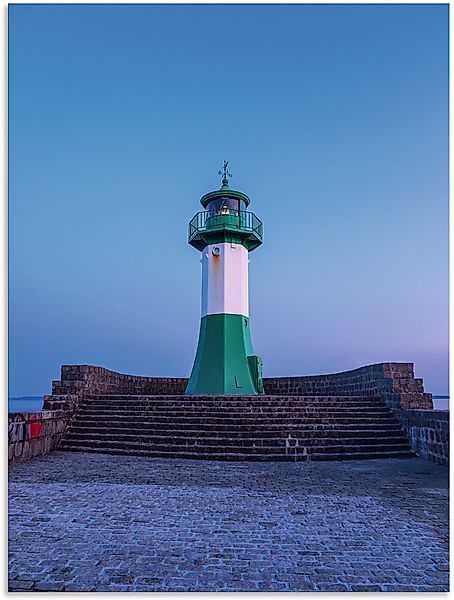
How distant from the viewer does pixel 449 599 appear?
8.53 ft

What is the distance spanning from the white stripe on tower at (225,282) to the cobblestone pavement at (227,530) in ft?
32.3

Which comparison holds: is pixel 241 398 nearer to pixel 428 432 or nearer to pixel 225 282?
pixel 428 432

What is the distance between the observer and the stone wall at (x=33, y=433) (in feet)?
26.4

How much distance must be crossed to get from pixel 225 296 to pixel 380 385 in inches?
276

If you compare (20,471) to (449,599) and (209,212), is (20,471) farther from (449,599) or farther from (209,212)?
(209,212)

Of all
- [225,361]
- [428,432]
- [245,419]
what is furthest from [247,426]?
[225,361]

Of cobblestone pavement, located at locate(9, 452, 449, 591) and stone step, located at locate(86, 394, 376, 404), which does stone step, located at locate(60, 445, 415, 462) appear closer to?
cobblestone pavement, located at locate(9, 452, 449, 591)

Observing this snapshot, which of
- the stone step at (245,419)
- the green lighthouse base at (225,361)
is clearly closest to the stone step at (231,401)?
the stone step at (245,419)

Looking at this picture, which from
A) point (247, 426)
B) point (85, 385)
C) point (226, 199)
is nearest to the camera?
point (247, 426)

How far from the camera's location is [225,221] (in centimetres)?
1723

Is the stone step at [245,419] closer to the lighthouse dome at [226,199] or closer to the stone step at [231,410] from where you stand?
the stone step at [231,410]

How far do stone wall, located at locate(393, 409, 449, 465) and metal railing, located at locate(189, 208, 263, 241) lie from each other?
960 cm

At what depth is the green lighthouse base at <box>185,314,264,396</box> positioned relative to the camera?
624 inches

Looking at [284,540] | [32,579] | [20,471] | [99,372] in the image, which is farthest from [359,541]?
[99,372]
